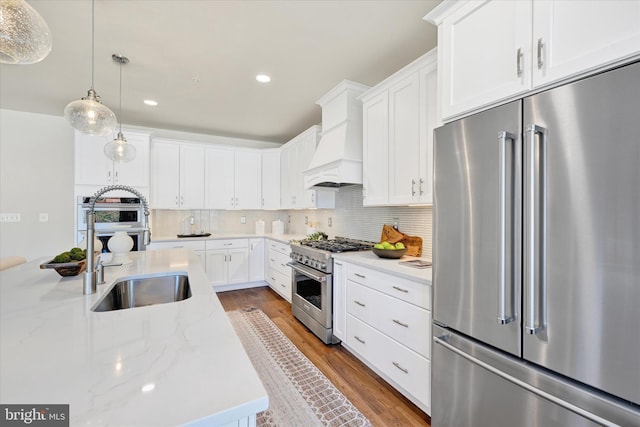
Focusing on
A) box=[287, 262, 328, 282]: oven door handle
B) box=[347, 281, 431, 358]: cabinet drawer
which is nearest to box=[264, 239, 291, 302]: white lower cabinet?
box=[287, 262, 328, 282]: oven door handle

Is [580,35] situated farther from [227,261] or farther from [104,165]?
[104,165]

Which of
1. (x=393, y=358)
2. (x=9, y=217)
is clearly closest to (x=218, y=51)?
(x=393, y=358)

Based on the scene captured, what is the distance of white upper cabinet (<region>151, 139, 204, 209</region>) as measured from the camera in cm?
430

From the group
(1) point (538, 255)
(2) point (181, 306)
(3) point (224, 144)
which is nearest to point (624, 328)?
(1) point (538, 255)

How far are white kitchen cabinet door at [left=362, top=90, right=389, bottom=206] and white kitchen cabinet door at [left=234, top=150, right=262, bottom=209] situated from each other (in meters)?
2.69

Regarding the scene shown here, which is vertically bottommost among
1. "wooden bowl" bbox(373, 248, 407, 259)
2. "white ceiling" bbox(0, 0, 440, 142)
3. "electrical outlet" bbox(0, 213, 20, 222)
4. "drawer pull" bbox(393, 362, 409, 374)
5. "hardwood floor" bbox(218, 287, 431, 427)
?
"hardwood floor" bbox(218, 287, 431, 427)

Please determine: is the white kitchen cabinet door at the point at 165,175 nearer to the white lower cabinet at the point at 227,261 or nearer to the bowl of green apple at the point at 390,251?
the white lower cabinet at the point at 227,261

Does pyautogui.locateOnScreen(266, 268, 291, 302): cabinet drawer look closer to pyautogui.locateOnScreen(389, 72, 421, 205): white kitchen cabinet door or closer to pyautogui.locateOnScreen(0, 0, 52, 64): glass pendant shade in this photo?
pyautogui.locateOnScreen(389, 72, 421, 205): white kitchen cabinet door

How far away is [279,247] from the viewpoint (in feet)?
13.8

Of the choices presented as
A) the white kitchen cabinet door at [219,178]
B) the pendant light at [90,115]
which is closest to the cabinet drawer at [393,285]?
the pendant light at [90,115]

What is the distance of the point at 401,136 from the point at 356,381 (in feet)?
6.48

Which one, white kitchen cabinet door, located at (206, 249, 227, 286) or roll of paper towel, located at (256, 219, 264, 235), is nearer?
white kitchen cabinet door, located at (206, 249, 227, 286)

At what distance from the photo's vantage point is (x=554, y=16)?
1.12m

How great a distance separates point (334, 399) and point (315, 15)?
269 cm
